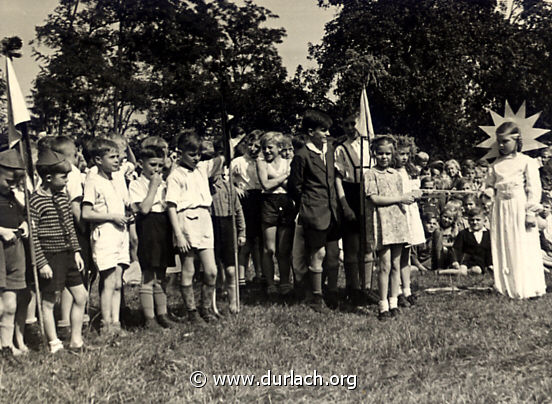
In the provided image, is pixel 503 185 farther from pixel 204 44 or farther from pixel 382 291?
pixel 204 44

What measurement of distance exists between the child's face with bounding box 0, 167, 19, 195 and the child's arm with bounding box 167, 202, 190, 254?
1.45 metres

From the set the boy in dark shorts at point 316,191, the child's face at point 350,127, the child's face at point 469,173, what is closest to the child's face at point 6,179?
→ the boy in dark shorts at point 316,191

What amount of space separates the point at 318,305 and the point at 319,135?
182cm

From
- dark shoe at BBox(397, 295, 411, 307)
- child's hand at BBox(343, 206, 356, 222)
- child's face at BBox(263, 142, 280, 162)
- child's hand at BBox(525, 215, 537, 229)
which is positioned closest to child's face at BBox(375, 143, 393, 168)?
child's hand at BBox(343, 206, 356, 222)

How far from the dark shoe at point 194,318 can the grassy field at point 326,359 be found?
0.15 meters

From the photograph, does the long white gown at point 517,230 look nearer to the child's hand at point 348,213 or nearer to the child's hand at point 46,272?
the child's hand at point 348,213

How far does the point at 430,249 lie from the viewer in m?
9.70

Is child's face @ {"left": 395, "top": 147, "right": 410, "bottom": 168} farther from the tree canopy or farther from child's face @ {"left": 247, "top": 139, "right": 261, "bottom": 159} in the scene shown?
the tree canopy

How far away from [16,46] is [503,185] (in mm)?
5338

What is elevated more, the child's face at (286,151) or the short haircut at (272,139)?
the short haircut at (272,139)

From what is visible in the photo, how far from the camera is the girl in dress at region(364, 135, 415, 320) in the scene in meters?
6.42

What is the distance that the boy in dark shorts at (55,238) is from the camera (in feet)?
17.4

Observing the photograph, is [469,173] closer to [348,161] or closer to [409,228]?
[409,228]

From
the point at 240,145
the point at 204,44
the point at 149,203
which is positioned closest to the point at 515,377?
the point at 149,203
